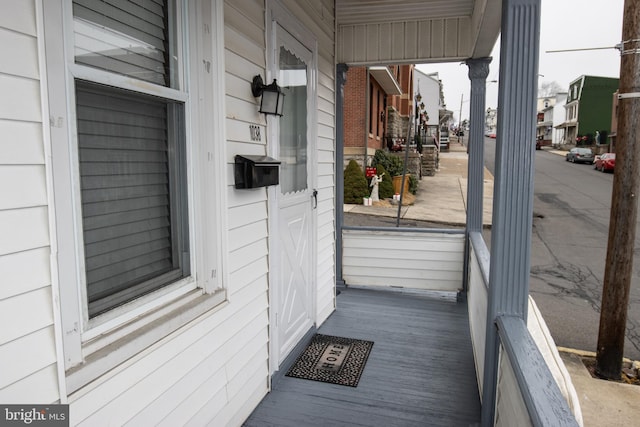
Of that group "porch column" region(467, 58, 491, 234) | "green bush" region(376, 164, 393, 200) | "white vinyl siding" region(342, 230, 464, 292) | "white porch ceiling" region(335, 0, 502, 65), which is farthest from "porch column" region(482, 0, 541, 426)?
"green bush" region(376, 164, 393, 200)

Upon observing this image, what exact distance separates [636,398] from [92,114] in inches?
162

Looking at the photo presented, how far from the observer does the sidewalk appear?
3.25m

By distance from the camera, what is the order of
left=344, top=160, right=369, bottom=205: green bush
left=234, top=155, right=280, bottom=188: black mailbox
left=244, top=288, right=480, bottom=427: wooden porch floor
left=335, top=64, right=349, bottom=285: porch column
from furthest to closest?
left=344, top=160, right=369, bottom=205: green bush → left=335, top=64, right=349, bottom=285: porch column → left=244, top=288, right=480, bottom=427: wooden porch floor → left=234, top=155, right=280, bottom=188: black mailbox

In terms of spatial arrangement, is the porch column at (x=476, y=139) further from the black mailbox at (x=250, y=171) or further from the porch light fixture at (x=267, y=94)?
the black mailbox at (x=250, y=171)

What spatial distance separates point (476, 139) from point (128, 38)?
384cm

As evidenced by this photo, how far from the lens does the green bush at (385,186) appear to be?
13.2 metres

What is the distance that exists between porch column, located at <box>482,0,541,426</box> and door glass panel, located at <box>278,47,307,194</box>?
1.56 m

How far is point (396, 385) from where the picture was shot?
3094 mm

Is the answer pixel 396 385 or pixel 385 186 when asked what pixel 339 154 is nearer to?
pixel 396 385

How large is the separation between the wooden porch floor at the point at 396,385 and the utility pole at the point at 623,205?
116 cm

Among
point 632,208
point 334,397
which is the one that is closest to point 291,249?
point 334,397

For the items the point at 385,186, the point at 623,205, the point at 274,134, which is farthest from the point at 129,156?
the point at 385,186

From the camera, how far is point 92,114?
150 centimetres

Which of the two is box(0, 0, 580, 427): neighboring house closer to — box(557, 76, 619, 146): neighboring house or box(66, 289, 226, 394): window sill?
box(66, 289, 226, 394): window sill
